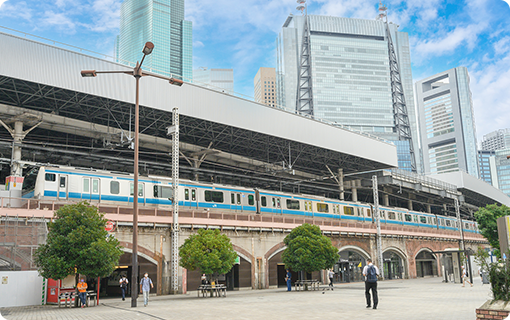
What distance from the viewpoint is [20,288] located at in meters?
24.1

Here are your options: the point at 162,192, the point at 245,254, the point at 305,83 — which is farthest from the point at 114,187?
the point at 305,83

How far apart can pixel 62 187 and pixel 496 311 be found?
27668 millimetres

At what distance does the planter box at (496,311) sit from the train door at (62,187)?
88.9 ft

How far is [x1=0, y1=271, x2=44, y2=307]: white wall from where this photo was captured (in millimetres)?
23625

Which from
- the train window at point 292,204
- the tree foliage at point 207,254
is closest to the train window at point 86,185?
the tree foliage at point 207,254

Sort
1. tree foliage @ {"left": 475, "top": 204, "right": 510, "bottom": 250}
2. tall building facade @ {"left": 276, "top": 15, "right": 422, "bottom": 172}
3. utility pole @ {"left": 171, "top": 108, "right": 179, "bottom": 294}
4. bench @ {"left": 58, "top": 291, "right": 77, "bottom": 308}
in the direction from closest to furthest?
bench @ {"left": 58, "top": 291, "right": 77, "bottom": 308}
utility pole @ {"left": 171, "top": 108, "right": 179, "bottom": 294}
tree foliage @ {"left": 475, "top": 204, "right": 510, "bottom": 250}
tall building facade @ {"left": 276, "top": 15, "right": 422, "bottom": 172}

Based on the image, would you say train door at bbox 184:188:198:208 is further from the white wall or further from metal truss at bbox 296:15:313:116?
metal truss at bbox 296:15:313:116

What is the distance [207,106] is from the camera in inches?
A: 1673

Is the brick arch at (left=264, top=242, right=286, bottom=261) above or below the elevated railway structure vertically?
below

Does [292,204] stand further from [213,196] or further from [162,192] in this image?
[162,192]

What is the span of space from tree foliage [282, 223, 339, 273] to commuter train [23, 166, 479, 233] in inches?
317

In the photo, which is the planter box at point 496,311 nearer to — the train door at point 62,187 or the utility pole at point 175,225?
the utility pole at point 175,225

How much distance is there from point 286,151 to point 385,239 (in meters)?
16.2

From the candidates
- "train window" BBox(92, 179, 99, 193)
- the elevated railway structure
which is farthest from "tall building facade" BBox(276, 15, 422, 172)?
"train window" BBox(92, 179, 99, 193)
